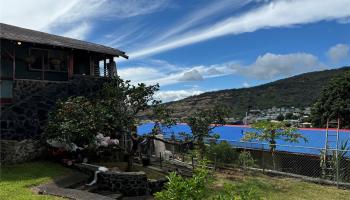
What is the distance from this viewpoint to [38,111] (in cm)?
1731

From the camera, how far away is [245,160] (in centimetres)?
1780

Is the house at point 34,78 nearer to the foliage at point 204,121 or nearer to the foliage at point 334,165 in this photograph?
the foliage at point 204,121

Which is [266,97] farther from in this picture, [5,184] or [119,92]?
[5,184]

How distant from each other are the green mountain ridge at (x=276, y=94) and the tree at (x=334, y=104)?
1440 cm

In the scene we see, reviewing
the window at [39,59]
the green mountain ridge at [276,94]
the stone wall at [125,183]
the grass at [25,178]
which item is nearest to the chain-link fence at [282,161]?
the stone wall at [125,183]

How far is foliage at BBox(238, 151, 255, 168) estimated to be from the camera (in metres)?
17.7

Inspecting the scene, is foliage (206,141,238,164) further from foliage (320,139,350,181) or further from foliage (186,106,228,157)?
foliage (320,139,350,181)

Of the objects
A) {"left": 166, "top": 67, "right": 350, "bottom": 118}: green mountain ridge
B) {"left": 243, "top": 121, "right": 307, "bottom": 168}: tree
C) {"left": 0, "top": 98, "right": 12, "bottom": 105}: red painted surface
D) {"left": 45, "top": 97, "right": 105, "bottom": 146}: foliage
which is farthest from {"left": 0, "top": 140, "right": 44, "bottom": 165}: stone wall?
{"left": 166, "top": 67, "right": 350, "bottom": 118}: green mountain ridge

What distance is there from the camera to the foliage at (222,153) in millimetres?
18375

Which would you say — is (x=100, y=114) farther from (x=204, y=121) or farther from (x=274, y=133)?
(x=274, y=133)

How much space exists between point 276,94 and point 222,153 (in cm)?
4003

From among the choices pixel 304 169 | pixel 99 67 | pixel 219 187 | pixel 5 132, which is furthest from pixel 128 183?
pixel 99 67

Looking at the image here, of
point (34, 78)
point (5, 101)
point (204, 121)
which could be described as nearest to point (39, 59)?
point (34, 78)

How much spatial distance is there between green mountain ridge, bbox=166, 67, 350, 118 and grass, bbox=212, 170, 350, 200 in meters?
34.4
